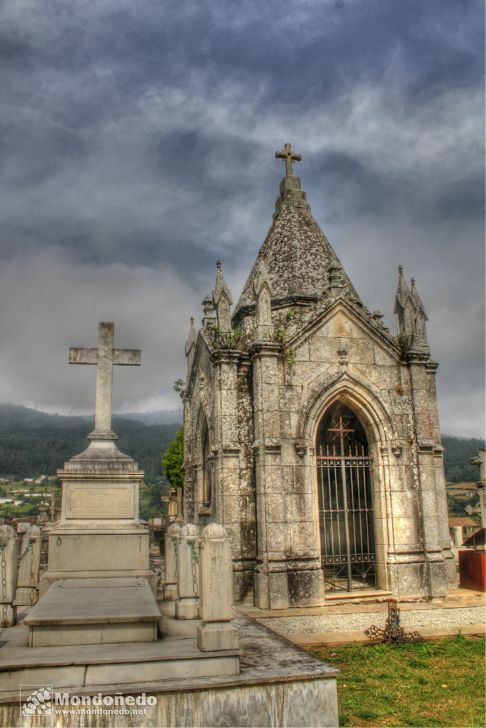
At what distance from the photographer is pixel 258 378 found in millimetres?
12773

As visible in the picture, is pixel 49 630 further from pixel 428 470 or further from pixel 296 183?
pixel 296 183

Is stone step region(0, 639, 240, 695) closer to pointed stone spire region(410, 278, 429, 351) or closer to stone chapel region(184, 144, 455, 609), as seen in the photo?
stone chapel region(184, 144, 455, 609)

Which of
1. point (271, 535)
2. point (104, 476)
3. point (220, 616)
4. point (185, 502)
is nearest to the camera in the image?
point (220, 616)

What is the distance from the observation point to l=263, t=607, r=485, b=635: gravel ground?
10219mm

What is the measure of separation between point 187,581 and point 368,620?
4412mm

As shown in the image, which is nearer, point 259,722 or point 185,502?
point 259,722

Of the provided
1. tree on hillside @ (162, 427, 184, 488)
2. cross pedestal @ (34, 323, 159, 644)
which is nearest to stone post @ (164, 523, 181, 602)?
cross pedestal @ (34, 323, 159, 644)

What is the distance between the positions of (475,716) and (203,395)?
33.0ft

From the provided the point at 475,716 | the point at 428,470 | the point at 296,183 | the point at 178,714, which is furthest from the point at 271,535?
the point at 296,183

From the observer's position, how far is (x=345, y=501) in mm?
→ 12992

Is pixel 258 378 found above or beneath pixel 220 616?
above

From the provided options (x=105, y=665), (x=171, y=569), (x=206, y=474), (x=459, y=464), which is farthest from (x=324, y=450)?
(x=459, y=464)

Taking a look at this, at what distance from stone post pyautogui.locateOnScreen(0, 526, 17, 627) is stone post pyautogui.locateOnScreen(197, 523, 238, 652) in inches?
98.2

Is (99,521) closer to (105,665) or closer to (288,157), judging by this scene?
(105,665)
